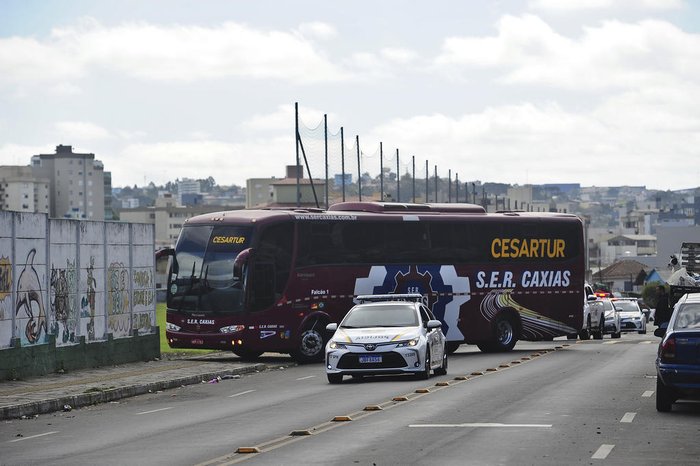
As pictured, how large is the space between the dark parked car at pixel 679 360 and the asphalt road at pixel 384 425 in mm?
391

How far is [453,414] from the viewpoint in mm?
20234

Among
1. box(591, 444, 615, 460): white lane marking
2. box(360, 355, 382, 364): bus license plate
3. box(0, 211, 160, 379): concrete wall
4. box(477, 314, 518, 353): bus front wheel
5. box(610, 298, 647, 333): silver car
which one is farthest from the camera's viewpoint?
box(610, 298, 647, 333): silver car

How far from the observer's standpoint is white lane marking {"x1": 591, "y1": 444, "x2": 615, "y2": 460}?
49.0ft

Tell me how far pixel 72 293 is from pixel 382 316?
797 centimetres

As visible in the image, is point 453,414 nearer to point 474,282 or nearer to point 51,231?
point 51,231

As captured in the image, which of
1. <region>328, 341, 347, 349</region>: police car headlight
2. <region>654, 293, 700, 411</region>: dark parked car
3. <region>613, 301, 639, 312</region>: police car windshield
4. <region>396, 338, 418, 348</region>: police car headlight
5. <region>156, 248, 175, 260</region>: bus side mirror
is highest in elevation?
<region>156, 248, 175, 260</region>: bus side mirror

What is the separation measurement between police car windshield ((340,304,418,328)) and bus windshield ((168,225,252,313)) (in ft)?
25.3

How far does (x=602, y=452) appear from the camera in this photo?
1537 centimetres

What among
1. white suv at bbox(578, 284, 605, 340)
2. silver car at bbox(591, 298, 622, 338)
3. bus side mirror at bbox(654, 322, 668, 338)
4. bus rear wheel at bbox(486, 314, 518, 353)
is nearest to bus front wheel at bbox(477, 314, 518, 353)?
bus rear wheel at bbox(486, 314, 518, 353)

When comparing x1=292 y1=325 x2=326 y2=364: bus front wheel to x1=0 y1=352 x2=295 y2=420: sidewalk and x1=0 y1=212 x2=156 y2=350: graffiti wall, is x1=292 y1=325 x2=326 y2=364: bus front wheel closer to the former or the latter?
x1=0 y1=352 x2=295 y2=420: sidewalk

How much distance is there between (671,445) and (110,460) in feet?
20.7

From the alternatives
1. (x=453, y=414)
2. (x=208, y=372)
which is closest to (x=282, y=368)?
(x=208, y=372)

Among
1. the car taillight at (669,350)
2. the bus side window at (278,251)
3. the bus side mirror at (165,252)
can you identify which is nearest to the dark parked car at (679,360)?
the car taillight at (669,350)

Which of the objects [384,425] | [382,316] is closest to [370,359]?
[382,316]
